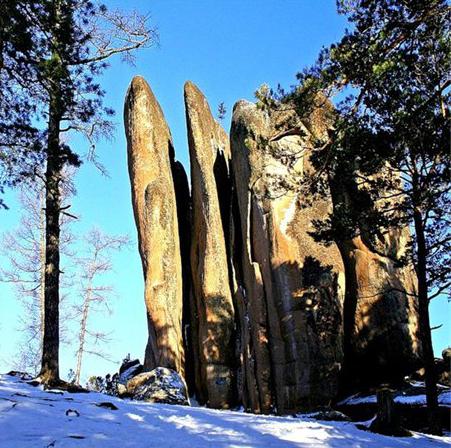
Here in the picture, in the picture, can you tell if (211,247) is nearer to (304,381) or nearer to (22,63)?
(304,381)

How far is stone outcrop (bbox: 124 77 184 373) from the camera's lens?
20.5 metres

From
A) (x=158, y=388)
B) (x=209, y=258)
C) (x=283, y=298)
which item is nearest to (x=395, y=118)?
(x=158, y=388)

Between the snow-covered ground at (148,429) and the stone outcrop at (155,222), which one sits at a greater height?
the stone outcrop at (155,222)

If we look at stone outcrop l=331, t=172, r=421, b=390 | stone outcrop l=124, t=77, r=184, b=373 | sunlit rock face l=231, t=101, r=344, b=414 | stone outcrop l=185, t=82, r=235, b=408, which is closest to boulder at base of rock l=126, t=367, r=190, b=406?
sunlit rock face l=231, t=101, r=344, b=414

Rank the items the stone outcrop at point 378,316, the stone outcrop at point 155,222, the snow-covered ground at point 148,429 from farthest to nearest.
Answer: the stone outcrop at point 155,222 < the stone outcrop at point 378,316 < the snow-covered ground at point 148,429

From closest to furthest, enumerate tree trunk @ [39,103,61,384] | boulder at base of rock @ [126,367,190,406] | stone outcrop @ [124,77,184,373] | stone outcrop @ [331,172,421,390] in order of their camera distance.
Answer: tree trunk @ [39,103,61,384] → boulder at base of rock @ [126,367,190,406] → stone outcrop @ [331,172,421,390] → stone outcrop @ [124,77,184,373]

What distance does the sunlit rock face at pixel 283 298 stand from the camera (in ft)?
56.6

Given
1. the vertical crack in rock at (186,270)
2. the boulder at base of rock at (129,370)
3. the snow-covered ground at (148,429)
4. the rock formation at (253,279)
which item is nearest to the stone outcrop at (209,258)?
the rock formation at (253,279)

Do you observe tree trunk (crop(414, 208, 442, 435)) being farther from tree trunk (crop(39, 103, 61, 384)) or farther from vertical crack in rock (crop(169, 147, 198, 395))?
vertical crack in rock (crop(169, 147, 198, 395))

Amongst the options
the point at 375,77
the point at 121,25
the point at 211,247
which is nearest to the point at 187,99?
the point at 211,247

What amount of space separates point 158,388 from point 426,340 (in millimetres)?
5606

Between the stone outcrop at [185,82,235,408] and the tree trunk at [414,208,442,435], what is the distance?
1057 centimetres

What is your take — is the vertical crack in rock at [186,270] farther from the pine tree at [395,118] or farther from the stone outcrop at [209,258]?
the pine tree at [395,118]

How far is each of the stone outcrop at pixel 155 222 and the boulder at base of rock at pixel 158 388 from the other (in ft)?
26.7
